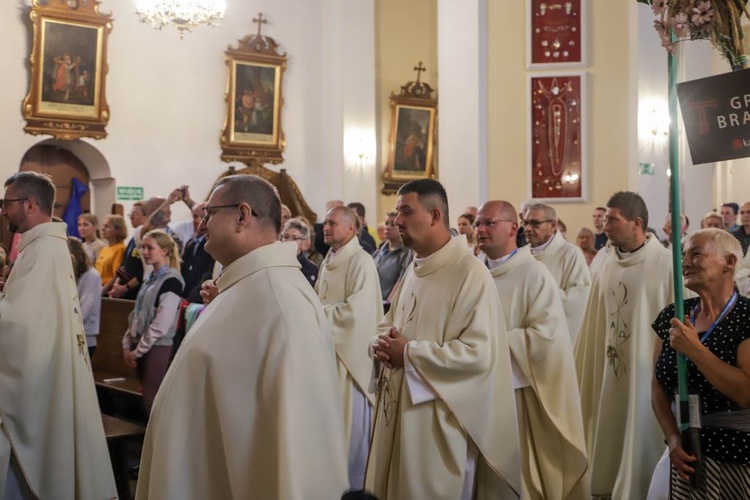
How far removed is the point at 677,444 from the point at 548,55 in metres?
9.47

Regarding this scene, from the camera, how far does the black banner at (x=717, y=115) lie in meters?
3.42

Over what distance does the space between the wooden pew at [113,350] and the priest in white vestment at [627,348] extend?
392 cm

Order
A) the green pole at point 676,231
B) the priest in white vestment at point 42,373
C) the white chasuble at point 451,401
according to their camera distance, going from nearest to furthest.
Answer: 1. the green pole at point 676,231
2. the white chasuble at point 451,401
3. the priest in white vestment at point 42,373

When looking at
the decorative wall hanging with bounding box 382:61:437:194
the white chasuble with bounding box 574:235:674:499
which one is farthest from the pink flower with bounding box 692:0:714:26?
the decorative wall hanging with bounding box 382:61:437:194

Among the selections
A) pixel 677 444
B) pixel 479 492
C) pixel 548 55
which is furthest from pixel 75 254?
pixel 548 55

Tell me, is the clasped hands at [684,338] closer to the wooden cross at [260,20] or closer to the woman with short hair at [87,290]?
the woman with short hair at [87,290]

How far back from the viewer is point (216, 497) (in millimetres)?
2723

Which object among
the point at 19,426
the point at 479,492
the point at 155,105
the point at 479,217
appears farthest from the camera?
the point at 155,105

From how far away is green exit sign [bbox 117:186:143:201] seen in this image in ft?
48.7

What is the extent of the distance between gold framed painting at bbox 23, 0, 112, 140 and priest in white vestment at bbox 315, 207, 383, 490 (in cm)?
864

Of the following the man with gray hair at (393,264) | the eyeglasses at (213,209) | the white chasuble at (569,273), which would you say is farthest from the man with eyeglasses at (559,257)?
the eyeglasses at (213,209)

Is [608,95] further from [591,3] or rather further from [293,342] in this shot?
[293,342]

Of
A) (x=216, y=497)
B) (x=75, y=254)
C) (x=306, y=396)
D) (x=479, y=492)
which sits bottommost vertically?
(x=479, y=492)

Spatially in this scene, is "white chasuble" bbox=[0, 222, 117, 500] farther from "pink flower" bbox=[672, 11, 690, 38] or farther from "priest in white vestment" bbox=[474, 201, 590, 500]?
"pink flower" bbox=[672, 11, 690, 38]
